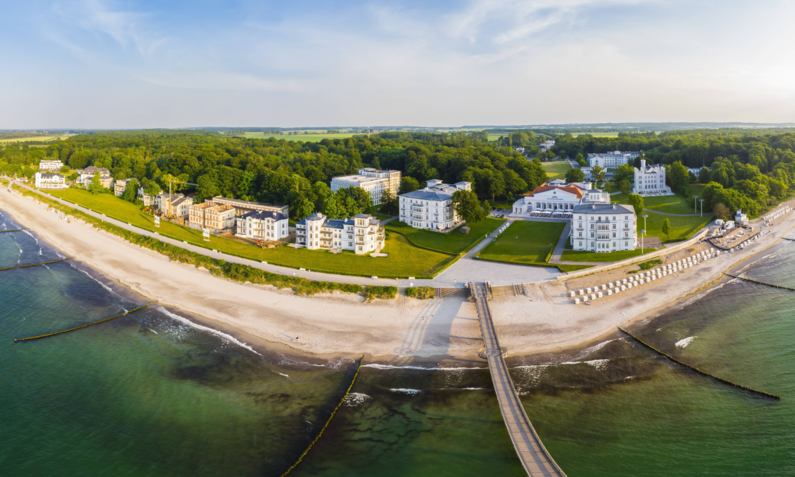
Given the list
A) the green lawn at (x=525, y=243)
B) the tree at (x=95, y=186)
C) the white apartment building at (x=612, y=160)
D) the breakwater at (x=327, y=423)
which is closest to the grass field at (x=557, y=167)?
the white apartment building at (x=612, y=160)

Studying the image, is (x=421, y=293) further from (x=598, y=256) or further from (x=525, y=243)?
(x=598, y=256)

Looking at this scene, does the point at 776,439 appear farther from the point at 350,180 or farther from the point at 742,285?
the point at 350,180

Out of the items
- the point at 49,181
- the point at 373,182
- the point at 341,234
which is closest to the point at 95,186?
the point at 49,181

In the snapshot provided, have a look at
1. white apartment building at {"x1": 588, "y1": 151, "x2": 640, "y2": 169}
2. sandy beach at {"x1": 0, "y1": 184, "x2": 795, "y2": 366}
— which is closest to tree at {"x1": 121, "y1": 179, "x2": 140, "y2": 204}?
sandy beach at {"x1": 0, "y1": 184, "x2": 795, "y2": 366}

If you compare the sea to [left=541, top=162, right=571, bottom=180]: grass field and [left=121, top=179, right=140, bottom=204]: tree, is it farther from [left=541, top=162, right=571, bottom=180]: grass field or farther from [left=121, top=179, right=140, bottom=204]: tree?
[left=541, top=162, right=571, bottom=180]: grass field

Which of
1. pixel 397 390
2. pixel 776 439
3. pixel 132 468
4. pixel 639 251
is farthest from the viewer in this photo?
pixel 639 251

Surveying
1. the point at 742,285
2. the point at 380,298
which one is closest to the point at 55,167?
the point at 380,298

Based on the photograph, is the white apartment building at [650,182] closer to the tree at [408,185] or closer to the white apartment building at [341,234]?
the tree at [408,185]

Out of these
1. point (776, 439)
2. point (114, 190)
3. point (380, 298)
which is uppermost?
point (114, 190)
